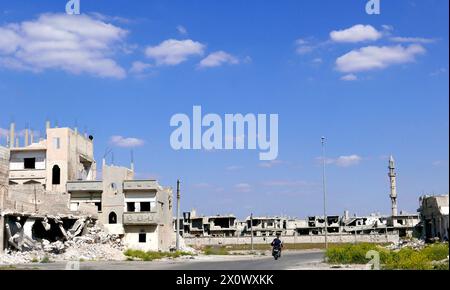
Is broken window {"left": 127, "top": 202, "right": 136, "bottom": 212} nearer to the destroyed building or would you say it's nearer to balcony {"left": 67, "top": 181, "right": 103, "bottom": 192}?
balcony {"left": 67, "top": 181, "right": 103, "bottom": 192}

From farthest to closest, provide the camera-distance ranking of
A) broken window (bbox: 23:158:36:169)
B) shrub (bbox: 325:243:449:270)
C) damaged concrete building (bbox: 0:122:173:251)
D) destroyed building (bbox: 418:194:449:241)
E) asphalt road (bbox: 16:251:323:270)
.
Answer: broken window (bbox: 23:158:36:169) < destroyed building (bbox: 418:194:449:241) < damaged concrete building (bbox: 0:122:173:251) < asphalt road (bbox: 16:251:323:270) < shrub (bbox: 325:243:449:270)

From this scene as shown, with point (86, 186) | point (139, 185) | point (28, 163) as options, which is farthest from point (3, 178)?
point (28, 163)

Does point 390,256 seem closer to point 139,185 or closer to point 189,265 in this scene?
point 189,265

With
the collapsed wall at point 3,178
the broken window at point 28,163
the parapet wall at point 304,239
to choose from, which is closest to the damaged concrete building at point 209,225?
the parapet wall at point 304,239

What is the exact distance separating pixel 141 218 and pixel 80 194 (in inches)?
262

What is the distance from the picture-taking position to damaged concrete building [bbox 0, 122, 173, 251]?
46.3 metres

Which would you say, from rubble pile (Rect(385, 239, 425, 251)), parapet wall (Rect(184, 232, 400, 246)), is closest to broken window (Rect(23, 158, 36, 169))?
rubble pile (Rect(385, 239, 425, 251))

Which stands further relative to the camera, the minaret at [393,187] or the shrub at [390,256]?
the minaret at [393,187]

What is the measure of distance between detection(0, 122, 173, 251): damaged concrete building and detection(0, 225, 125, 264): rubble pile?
46.4 inches

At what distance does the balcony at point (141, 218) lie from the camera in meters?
52.6

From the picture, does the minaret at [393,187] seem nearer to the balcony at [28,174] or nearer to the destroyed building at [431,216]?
the destroyed building at [431,216]

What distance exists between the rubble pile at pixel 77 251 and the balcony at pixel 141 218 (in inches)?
93.9
